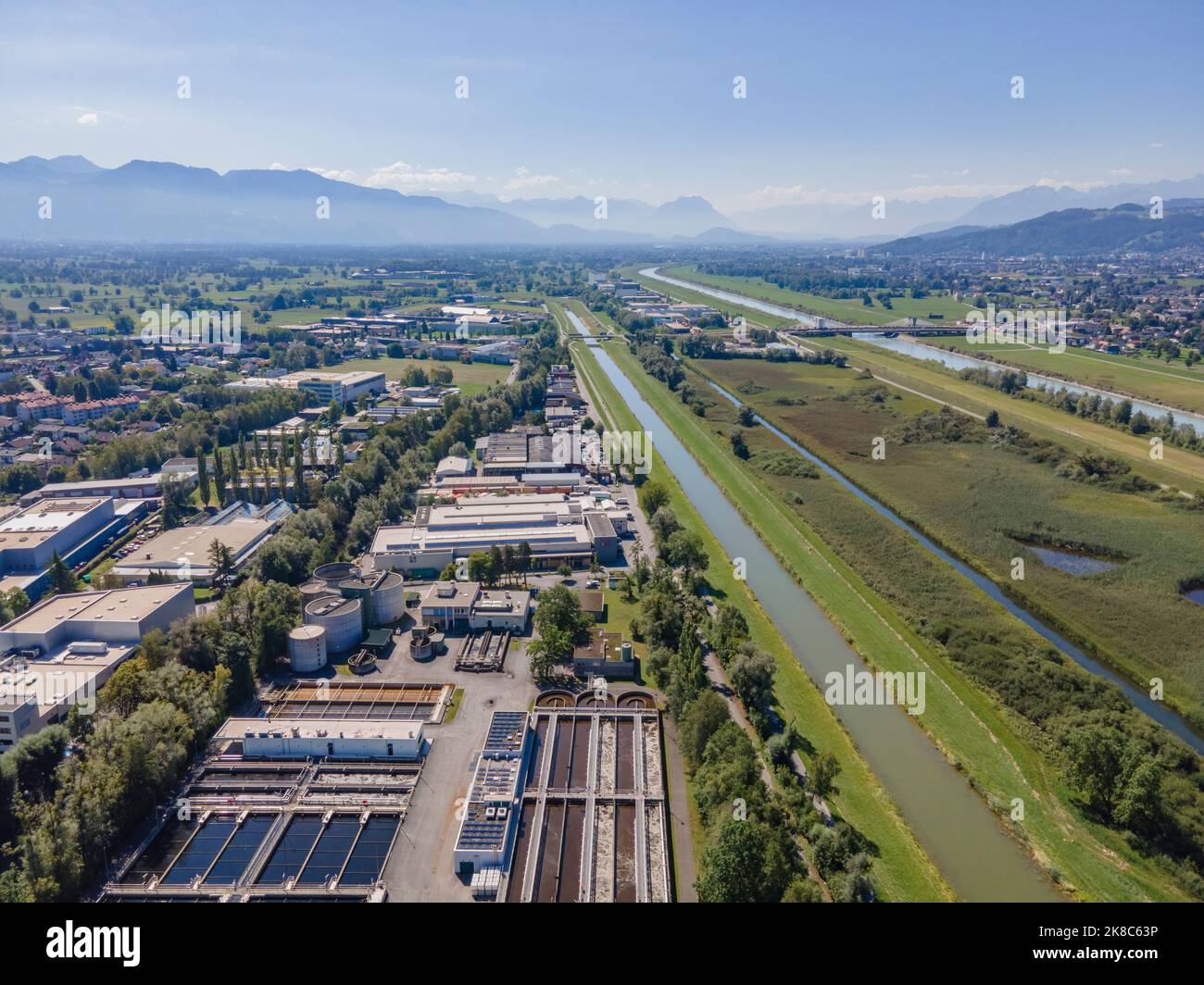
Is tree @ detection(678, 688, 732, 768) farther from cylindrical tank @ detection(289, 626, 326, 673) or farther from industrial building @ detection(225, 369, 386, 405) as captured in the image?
industrial building @ detection(225, 369, 386, 405)

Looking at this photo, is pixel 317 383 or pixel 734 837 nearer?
pixel 734 837

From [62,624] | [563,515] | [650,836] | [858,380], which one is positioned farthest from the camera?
[858,380]

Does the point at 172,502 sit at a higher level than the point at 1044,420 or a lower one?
lower

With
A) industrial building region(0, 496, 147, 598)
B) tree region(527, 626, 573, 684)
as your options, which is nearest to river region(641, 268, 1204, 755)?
tree region(527, 626, 573, 684)

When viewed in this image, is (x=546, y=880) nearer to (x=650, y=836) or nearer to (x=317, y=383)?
(x=650, y=836)

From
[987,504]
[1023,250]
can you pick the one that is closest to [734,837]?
[987,504]

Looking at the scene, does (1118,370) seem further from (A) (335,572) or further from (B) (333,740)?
(B) (333,740)

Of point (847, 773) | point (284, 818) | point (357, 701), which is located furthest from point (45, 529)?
point (847, 773)
